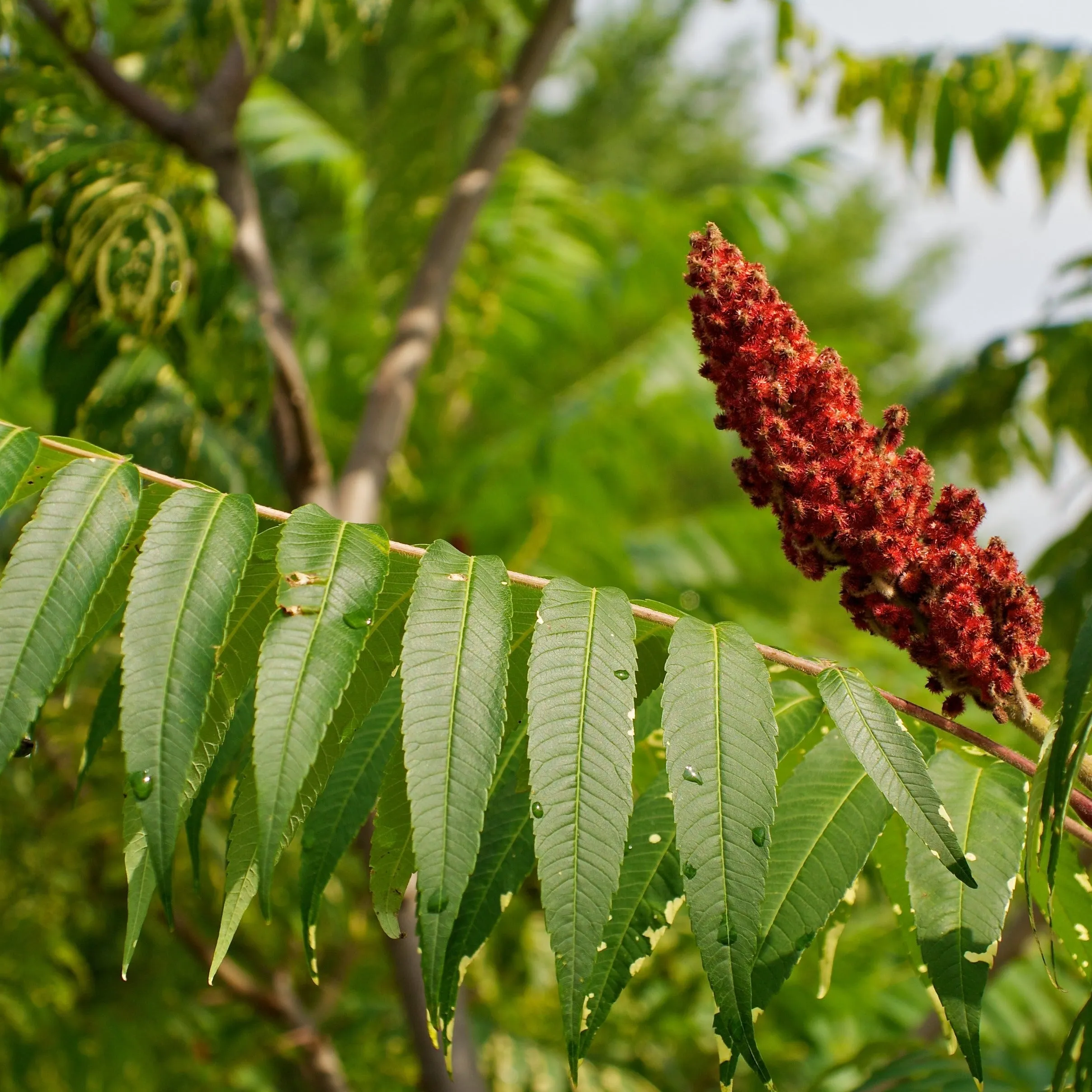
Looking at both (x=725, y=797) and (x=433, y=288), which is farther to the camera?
(x=433, y=288)

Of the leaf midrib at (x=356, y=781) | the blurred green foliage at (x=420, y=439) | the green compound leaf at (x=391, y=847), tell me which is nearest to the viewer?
the leaf midrib at (x=356, y=781)

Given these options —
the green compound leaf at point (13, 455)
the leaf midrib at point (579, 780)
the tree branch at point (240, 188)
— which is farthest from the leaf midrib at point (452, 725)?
the tree branch at point (240, 188)

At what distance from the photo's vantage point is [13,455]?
1.05 meters

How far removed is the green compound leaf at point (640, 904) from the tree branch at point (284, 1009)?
7.30 ft

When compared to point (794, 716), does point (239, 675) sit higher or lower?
lower

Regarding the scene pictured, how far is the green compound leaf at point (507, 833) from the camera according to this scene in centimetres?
101

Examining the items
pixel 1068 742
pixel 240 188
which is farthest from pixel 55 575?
pixel 240 188

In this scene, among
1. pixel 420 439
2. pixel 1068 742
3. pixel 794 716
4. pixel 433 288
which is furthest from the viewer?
pixel 420 439

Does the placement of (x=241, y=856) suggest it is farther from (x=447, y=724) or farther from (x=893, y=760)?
(x=893, y=760)

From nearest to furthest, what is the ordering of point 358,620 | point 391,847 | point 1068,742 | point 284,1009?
1. point 1068,742
2. point 358,620
3. point 391,847
4. point 284,1009

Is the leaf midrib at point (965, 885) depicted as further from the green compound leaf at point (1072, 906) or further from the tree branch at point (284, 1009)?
the tree branch at point (284, 1009)

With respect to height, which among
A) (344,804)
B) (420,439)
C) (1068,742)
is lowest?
(420,439)

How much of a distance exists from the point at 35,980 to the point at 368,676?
281 cm

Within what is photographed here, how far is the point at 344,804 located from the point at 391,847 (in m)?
0.12
